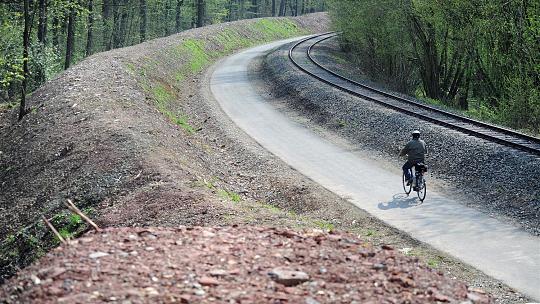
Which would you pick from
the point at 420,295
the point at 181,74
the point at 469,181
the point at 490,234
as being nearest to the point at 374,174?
the point at 469,181

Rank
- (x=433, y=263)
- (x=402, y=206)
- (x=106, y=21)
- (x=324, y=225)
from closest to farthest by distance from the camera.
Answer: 1. (x=433, y=263)
2. (x=324, y=225)
3. (x=402, y=206)
4. (x=106, y=21)

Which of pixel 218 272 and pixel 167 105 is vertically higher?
pixel 218 272

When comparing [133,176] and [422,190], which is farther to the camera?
[422,190]

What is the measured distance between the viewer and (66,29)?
46.2 metres

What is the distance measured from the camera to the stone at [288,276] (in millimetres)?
7662

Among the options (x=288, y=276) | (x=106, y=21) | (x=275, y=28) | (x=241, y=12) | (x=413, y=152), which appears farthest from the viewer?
(x=241, y=12)

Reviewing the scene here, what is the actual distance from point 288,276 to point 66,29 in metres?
42.5

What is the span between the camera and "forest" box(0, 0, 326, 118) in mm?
25359

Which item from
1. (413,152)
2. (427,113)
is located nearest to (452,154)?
(413,152)

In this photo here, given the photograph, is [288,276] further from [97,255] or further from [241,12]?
[241,12]

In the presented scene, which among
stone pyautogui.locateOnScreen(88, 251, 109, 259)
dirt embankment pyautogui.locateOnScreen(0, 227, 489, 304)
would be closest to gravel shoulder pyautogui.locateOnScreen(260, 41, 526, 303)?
dirt embankment pyautogui.locateOnScreen(0, 227, 489, 304)

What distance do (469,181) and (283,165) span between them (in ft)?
18.1

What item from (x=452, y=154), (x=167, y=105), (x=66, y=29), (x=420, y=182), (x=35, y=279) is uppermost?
(x=35, y=279)

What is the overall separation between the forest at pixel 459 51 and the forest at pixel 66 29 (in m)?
15.6
